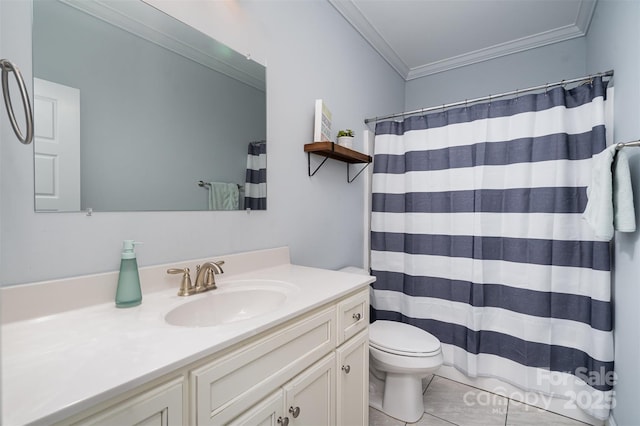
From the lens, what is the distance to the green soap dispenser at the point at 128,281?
907 millimetres

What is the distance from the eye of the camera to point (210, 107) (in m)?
1.27

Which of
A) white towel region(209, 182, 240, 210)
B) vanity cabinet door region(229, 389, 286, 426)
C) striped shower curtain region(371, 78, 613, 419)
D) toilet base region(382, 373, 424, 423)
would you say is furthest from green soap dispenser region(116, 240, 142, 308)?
striped shower curtain region(371, 78, 613, 419)

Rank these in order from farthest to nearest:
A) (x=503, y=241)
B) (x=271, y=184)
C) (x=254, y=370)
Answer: (x=503, y=241)
(x=271, y=184)
(x=254, y=370)

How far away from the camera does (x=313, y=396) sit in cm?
101

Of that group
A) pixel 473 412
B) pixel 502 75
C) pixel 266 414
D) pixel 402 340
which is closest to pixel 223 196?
pixel 266 414

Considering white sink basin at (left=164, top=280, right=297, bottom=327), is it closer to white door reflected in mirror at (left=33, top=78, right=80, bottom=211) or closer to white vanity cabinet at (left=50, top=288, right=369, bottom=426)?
white vanity cabinet at (left=50, top=288, right=369, bottom=426)

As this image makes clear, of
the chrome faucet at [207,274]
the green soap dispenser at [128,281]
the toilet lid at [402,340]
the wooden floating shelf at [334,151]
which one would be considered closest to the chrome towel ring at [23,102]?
the green soap dispenser at [128,281]

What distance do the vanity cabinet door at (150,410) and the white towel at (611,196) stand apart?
1707 mm

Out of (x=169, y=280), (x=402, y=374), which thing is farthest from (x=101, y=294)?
(x=402, y=374)

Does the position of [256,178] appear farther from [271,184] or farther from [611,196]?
[611,196]

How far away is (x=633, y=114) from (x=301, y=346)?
1.68 meters

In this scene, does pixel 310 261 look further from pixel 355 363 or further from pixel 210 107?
pixel 210 107

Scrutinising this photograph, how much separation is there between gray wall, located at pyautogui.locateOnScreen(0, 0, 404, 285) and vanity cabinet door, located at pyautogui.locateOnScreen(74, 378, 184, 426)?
21.0 inches

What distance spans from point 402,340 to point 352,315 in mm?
638
